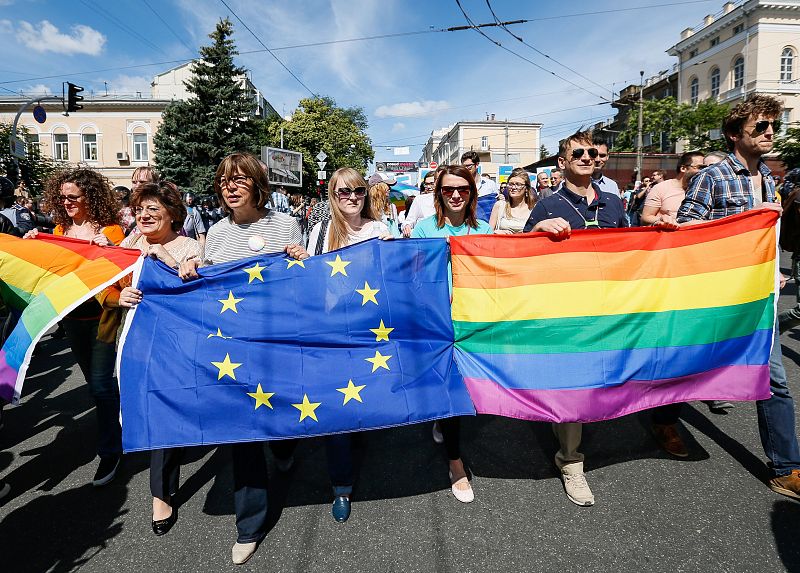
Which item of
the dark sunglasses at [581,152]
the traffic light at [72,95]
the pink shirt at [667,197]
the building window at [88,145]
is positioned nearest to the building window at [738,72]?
the pink shirt at [667,197]

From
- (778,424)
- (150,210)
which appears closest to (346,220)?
(150,210)

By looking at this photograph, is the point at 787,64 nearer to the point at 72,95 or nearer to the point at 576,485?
the point at 72,95

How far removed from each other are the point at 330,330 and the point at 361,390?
38cm

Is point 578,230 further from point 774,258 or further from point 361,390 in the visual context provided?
point 361,390

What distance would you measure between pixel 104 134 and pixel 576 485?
175 feet

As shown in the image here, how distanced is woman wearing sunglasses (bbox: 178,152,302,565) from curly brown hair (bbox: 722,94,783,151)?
2.86 metres

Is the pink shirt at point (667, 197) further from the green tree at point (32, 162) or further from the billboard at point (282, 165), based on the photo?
the green tree at point (32, 162)

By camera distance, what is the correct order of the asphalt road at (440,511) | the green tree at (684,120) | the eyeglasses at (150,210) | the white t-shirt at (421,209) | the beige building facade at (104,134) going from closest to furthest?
the asphalt road at (440,511), the eyeglasses at (150,210), the white t-shirt at (421,209), the green tree at (684,120), the beige building facade at (104,134)

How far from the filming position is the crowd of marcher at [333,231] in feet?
8.74

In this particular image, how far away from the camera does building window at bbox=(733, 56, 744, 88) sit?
44188mm

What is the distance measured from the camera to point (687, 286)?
9.26 feet

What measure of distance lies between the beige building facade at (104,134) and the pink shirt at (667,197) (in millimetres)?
48909

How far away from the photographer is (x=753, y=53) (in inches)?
1682

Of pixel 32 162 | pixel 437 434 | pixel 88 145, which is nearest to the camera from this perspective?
pixel 437 434
